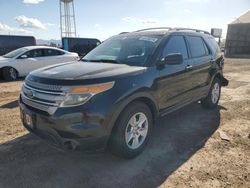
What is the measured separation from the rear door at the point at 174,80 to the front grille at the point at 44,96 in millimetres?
1626

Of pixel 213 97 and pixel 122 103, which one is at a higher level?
pixel 122 103

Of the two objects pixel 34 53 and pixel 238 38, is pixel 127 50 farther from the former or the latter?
pixel 238 38

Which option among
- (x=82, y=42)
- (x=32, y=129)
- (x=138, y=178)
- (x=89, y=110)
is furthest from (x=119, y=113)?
(x=82, y=42)

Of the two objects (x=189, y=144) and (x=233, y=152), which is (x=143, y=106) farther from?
(x=233, y=152)

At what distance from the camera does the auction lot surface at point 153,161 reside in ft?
10.5

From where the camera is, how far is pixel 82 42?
1703 cm

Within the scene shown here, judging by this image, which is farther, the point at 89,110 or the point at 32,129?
the point at 32,129

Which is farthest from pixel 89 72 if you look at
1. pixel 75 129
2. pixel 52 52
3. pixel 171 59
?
pixel 52 52

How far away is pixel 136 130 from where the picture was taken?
372cm

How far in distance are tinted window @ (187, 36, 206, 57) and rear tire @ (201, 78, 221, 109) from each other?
3.24 feet

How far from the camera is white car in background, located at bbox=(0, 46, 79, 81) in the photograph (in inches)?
412

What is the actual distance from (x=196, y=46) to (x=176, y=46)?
2.99 feet

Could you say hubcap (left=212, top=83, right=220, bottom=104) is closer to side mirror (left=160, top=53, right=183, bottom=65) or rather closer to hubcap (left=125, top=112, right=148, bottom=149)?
side mirror (left=160, top=53, right=183, bottom=65)

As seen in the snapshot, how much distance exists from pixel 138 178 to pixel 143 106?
3.32ft
